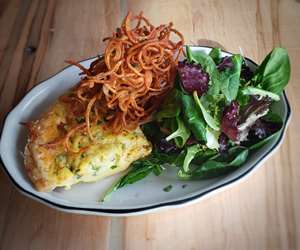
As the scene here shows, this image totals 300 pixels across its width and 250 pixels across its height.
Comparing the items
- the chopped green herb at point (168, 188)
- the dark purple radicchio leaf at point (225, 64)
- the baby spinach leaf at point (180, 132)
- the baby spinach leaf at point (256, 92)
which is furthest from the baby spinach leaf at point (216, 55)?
the chopped green herb at point (168, 188)

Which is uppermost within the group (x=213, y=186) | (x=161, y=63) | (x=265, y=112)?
(x=161, y=63)

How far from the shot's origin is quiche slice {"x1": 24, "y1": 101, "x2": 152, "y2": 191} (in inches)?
47.5

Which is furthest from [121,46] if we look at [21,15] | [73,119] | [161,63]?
[21,15]

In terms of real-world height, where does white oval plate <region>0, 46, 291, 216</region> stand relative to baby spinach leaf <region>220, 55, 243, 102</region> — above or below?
below

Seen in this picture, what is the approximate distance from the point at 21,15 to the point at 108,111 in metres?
1.00

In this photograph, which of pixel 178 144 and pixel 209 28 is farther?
pixel 209 28

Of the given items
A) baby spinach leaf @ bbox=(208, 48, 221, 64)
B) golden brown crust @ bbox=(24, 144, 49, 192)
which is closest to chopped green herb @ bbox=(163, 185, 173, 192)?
golden brown crust @ bbox=(24, 144, 49, 192)

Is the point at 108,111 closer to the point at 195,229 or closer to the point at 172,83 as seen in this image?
the point at 172,83

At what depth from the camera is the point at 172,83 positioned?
52.8 inches

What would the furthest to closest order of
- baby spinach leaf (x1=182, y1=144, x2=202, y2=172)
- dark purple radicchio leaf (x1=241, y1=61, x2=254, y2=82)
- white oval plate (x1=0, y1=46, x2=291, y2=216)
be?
dark purple radicchio leaf (x1=241, y1=61, x2=254, y2=82) < baby spinach leaf (x1=182, y1=144, x2=202, y2=172) < white oval plate (x1=0, y1=46, x2=291, y2=216)

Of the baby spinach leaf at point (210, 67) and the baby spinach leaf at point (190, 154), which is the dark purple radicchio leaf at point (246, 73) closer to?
the baby spinach leaf at point (210, 67)

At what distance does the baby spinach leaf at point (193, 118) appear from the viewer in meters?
1.22

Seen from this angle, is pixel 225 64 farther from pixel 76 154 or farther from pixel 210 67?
pixel 76 154

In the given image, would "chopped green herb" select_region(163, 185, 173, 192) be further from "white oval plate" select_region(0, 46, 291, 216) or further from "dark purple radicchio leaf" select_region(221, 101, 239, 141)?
"dark purple radicchio leaf" select_region(221, 101, 239, 141)
